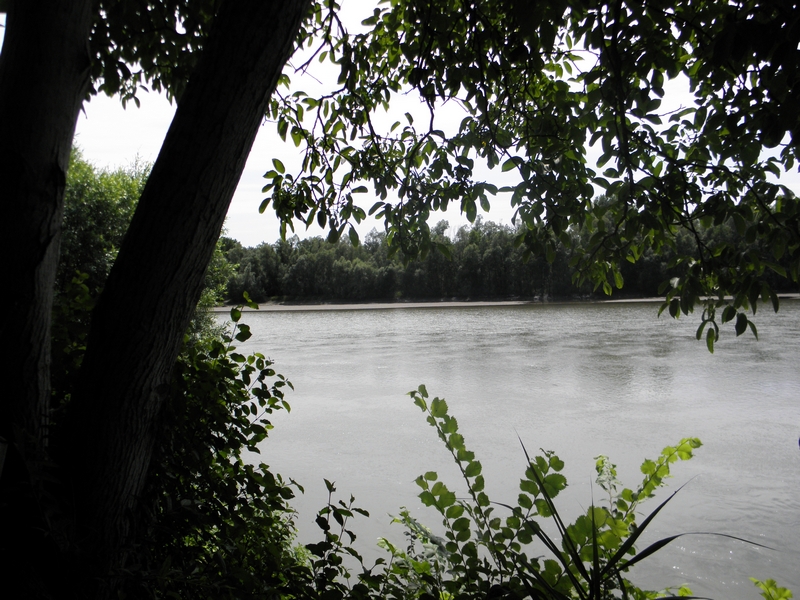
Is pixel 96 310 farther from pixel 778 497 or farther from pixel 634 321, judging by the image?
pixel 634 321

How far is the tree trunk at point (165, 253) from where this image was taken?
1236mm

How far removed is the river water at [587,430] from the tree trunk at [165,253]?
6.74 ft

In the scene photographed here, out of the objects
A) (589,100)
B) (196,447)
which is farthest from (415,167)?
(196,447)

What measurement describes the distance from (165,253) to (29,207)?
31 cm

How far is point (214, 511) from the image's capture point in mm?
1713

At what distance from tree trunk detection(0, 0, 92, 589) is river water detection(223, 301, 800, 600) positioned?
2141 mm

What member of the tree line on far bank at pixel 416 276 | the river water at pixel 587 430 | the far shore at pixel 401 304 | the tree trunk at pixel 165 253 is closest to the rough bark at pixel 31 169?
the tree trunk at pixel 165 253

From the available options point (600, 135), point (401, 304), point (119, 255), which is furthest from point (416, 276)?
point (119, 255)

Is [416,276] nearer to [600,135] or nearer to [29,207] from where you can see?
[600,135]

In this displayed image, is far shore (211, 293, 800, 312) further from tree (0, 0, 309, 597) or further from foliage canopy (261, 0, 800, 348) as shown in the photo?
tree (0, 0, 309, 597)

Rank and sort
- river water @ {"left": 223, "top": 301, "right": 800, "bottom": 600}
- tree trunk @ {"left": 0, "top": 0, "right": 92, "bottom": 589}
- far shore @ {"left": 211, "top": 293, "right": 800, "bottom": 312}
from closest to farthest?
tree trunk @ {"left": 0, "top": 0, "right": 92, "bottom": 589}, river water @ {"left": 223, "top": 301, "right": 800, "bottom": 600}, far shore @ {"left": 211, "top": 293, "right": 800, "bottom": 312}

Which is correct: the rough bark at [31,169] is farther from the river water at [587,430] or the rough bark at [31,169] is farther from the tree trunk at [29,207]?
the river water at [587,430]

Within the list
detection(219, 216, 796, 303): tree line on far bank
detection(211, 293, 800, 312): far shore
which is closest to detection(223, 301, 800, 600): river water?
detection(219, 216, 796, 303): tree line on far bank

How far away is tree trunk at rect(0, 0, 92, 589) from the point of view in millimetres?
1205
